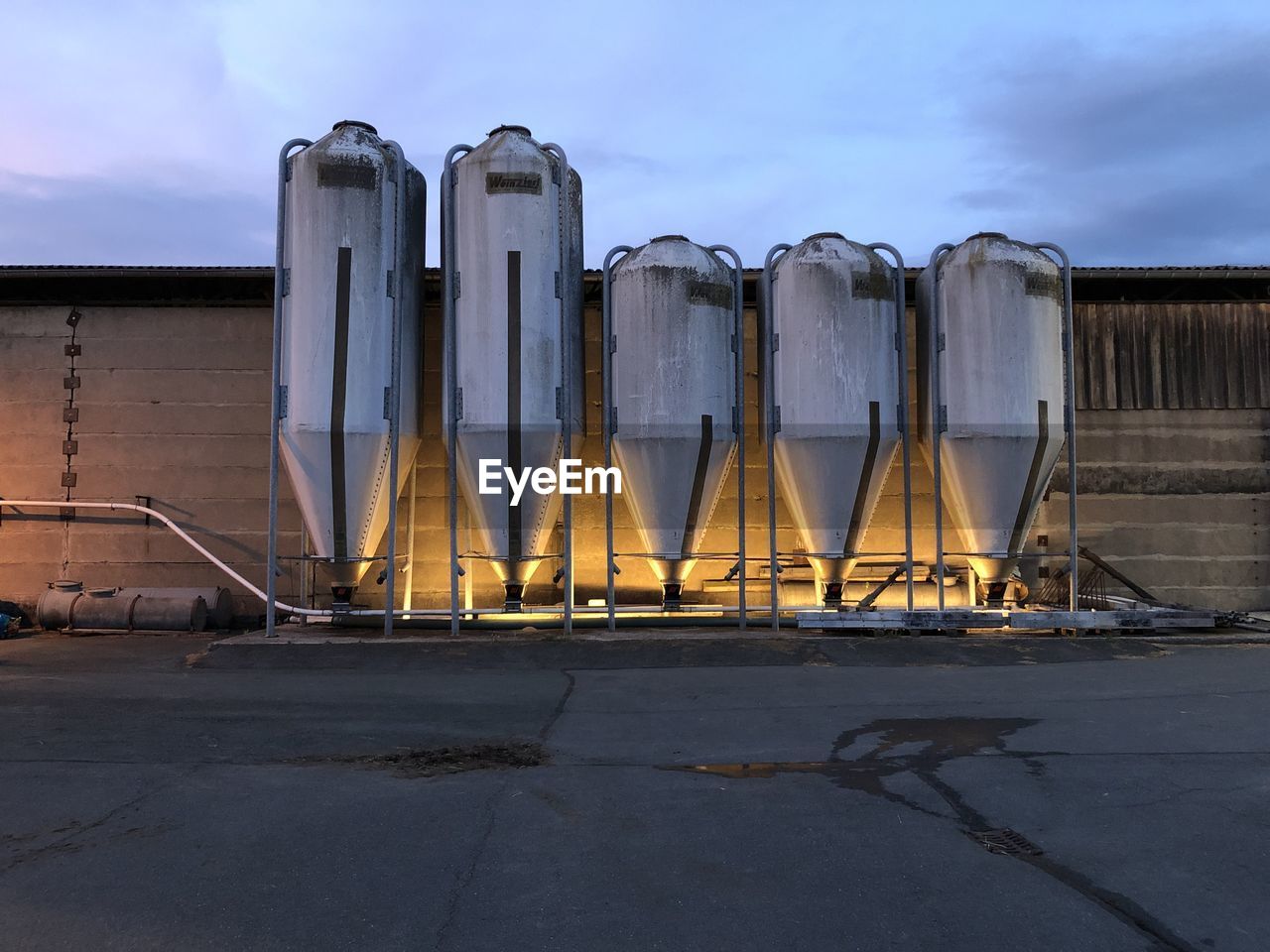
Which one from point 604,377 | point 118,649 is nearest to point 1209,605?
point 604,377

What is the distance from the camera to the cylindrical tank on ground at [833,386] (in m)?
10.3

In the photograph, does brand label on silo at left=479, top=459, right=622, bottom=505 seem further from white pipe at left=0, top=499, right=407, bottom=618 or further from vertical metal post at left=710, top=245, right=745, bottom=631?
white pipe at left=0, top=499, right=407, bottom=618

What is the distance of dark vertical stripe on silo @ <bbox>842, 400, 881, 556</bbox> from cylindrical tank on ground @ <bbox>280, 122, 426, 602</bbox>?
559 centimetres

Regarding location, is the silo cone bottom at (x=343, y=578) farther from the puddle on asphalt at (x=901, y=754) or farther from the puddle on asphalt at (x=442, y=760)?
the puddle on asphalt at (x=901, y=754)

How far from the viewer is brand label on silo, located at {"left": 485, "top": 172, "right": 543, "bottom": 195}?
33.0 ft

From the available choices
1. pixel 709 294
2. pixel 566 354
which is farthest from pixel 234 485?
pixel 709 294

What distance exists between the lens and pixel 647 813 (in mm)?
4598

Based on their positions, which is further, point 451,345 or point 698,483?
point 698,483

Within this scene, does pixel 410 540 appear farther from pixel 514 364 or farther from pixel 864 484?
pixel 864 484

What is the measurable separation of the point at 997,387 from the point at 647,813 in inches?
306

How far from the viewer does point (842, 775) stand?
521cm

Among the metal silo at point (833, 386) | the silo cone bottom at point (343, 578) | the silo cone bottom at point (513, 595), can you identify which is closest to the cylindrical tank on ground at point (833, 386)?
the metal silo at point (833, 386)

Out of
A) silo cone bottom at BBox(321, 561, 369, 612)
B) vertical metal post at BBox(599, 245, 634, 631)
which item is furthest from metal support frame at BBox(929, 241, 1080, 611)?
silo cone bottom at BBox(321, 561, 369, 612)

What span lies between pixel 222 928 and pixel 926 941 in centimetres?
274
